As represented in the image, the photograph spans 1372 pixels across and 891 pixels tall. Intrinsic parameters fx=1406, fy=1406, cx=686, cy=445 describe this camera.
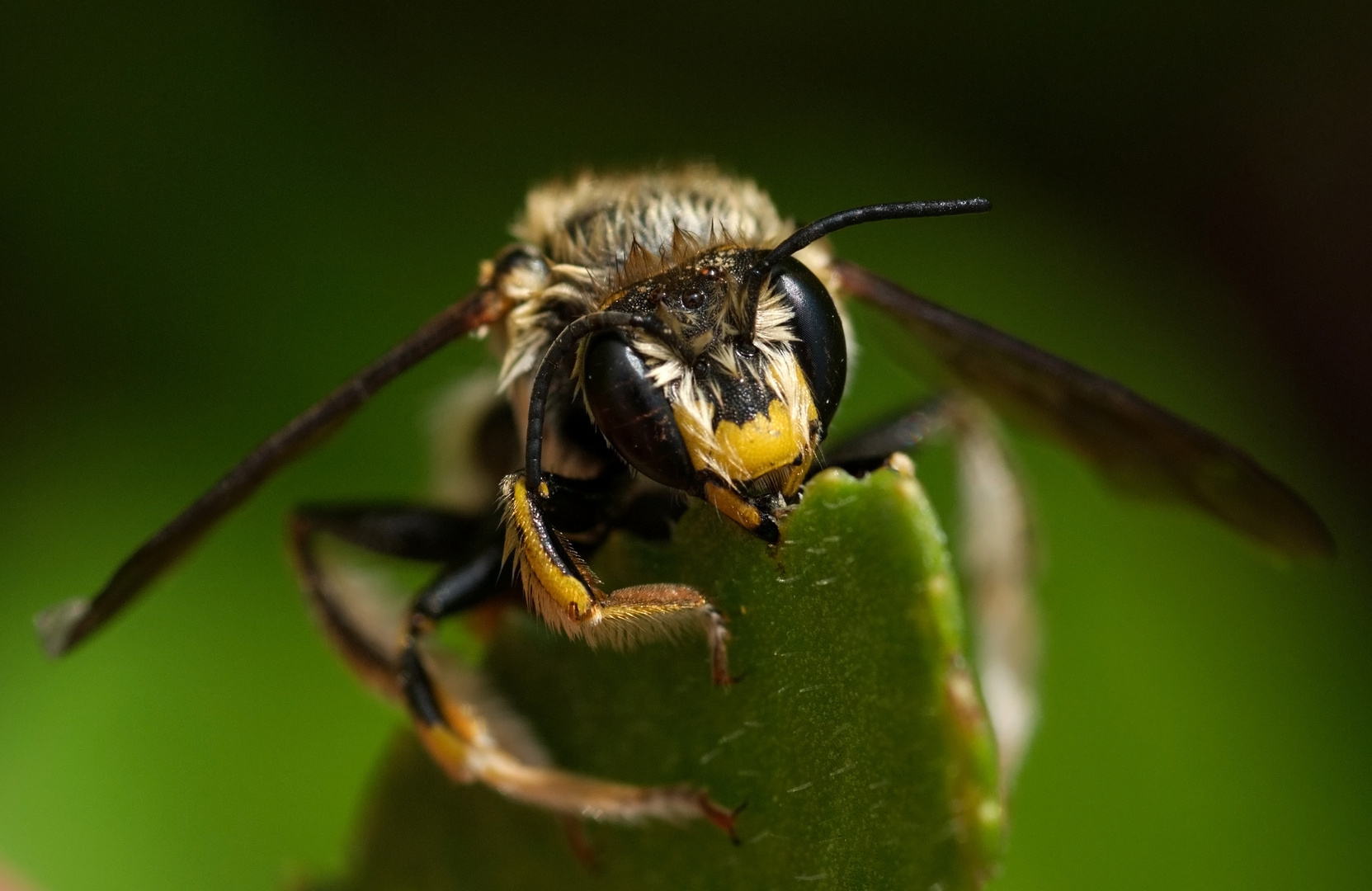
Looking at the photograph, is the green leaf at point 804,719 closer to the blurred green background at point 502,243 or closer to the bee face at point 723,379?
the bee face at point 723,379

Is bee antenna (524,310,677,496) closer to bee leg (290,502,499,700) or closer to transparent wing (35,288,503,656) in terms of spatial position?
transparent wing (35,288,503,656)

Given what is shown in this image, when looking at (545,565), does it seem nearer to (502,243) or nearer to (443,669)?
(443,669)

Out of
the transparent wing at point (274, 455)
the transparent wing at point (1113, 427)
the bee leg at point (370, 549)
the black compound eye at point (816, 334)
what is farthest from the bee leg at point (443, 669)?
the transparent wing at point (1113, 427)

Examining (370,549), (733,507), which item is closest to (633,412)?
(733,507)

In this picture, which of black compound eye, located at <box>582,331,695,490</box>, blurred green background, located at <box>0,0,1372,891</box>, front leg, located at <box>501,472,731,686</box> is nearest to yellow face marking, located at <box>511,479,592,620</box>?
front leg, located at <box>501,472,731,686</box>

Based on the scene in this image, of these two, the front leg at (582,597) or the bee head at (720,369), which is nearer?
the front leg at (582,597)

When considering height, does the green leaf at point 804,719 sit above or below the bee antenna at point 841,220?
below
